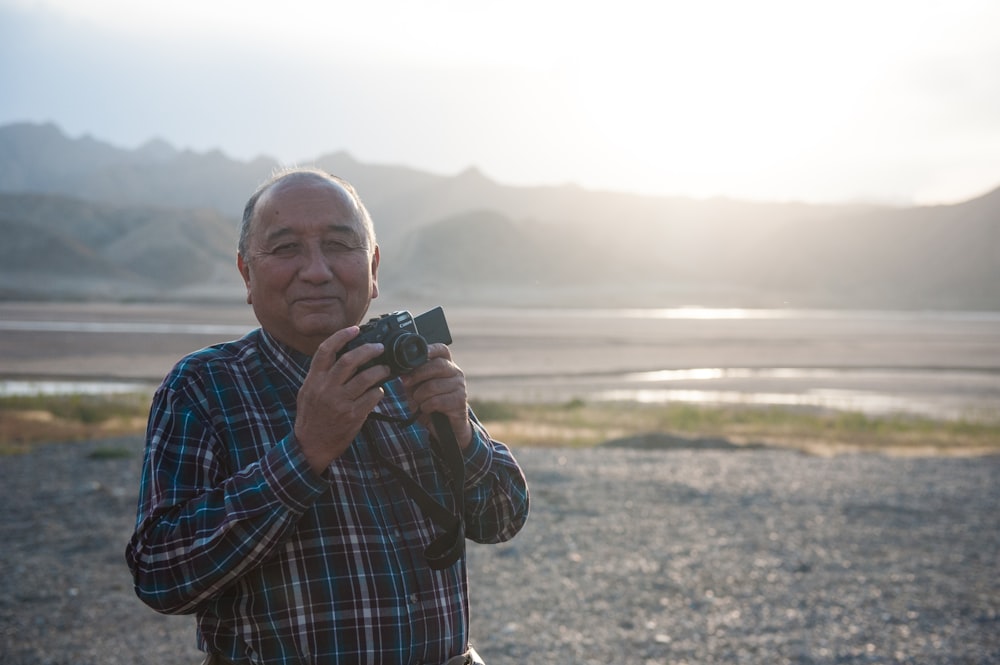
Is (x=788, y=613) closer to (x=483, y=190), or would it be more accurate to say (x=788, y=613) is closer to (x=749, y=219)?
(x=749, y=219)

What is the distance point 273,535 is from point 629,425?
17.8 meters

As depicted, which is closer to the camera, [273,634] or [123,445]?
[273,634]

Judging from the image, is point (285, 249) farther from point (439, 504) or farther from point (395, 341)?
point (439, 504)

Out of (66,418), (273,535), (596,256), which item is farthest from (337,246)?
(596,256)

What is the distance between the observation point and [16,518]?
8.27 meters

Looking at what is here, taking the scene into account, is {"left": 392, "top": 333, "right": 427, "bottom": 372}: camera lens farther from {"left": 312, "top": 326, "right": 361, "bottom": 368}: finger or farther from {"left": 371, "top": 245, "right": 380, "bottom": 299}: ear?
{"left": 371, "top": 245, "right": 380, "bottom": 299}: ear

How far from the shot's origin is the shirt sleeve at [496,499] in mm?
2008

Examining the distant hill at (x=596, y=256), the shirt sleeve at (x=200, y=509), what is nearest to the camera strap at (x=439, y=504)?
the shirt sleeve at (x=200, y=509)

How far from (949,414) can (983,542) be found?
56.0 ft

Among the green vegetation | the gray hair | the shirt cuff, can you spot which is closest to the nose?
the gray hair

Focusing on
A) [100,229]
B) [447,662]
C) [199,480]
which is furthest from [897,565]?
[100,229]

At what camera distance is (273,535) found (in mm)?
1611

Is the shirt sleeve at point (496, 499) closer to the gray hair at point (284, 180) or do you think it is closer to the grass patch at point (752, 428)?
the gray hair at point (284, 180)

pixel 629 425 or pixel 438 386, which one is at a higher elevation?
pixel 438 386
